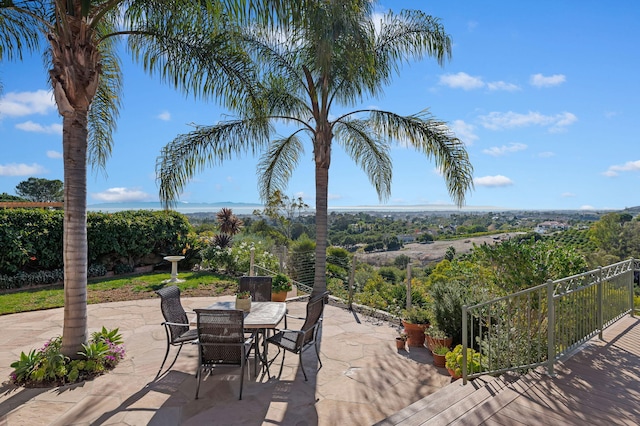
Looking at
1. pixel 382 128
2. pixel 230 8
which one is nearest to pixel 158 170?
pixel 230 8

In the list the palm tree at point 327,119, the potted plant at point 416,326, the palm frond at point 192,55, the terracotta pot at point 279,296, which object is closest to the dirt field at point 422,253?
the terracotta pot at point 279,296

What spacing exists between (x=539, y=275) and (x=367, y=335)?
260 centimetres

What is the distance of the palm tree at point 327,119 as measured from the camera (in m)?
6.60


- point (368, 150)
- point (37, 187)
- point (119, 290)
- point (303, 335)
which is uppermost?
point (37, 187)

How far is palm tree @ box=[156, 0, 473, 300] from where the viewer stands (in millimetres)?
6598

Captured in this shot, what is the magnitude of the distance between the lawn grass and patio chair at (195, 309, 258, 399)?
547 cm

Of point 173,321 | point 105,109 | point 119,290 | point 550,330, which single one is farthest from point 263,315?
point 119,290

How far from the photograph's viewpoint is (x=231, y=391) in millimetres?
3600

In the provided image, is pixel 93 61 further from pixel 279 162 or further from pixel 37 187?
pixel 37 187

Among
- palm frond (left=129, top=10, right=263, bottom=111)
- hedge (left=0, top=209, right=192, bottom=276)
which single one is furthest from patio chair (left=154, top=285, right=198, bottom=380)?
hedge (left=0, top=209, right=192, bottom=276)

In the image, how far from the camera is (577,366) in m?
3.81

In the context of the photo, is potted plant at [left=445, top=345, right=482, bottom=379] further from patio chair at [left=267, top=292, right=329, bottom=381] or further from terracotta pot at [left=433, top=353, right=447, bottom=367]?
patio chair at [left=267, top=292, right=329, bottom=381]

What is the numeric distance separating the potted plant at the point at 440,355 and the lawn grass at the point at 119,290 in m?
5.85

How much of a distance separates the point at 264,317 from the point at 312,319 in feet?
1.83
